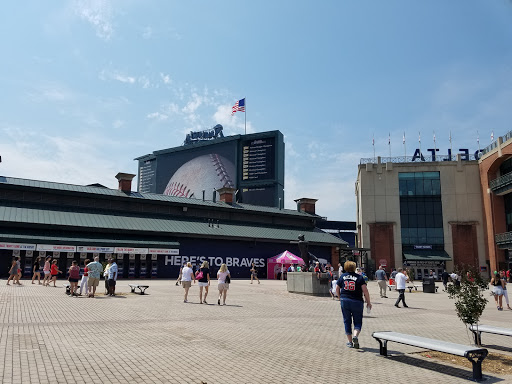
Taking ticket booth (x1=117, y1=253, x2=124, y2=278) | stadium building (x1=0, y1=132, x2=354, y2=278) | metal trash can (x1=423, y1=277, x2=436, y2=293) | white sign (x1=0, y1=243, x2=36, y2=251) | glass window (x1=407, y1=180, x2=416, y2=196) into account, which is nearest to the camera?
metal trash can (x1=423, y1=277, x2=436, y2=293)

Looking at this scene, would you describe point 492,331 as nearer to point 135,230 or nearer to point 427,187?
point 135,230

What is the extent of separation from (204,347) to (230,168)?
49137mm

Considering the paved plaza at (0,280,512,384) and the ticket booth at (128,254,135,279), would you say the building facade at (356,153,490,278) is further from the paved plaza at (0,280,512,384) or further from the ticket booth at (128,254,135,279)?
the paved plaza at (0,280,512,384)

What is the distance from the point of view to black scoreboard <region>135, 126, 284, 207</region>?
53.3 m

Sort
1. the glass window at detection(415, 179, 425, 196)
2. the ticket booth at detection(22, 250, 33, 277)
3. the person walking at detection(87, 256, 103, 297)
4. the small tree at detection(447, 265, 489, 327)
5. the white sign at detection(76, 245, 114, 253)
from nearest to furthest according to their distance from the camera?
the small tree at detection(447, 265, 489, 327), the person walking at detection(87, 256, 103, 297), the ticket booth at detection(22, 250, 33, 277), the white sign at detection(76, 245, 114, 253), the glass window at detection(415, 179, 425, 196)

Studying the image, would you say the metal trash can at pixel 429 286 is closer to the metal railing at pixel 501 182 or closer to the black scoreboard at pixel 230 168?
the black scoreboard at pixel 230 168

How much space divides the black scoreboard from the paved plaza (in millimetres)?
38237

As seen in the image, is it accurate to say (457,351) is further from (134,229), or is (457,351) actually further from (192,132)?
(192,132)

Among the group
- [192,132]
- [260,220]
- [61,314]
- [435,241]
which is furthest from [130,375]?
[192,132]

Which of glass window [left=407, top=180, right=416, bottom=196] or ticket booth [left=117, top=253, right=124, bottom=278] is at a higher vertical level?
glass window [left=407, top=180, right=416, bottom=196]

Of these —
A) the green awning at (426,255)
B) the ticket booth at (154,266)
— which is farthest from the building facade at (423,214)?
the ticket booth at (154,266)

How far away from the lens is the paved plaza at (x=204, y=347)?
20.9 ft

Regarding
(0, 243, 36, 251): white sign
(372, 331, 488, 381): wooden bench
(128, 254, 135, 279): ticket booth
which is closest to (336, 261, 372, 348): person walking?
(372, 331, 488, 381): wooden bench

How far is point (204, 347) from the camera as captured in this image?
8320 millimetres
